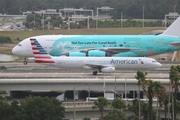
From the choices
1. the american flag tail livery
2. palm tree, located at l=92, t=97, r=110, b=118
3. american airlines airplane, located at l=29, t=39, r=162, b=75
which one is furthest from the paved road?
palm tree, located at l=92, t=97, r=110, b=118

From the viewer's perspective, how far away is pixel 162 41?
75.6 meters

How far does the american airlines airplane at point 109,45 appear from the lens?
75000 millimetres

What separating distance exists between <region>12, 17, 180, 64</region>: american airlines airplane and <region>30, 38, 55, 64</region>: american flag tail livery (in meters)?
3.14

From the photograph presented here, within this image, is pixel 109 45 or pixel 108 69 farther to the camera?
pixel 109 45

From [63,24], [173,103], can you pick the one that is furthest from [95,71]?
[63,24]

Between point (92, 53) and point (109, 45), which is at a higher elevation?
point (109, 45)

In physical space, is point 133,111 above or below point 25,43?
below

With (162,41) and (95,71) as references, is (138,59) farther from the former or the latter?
(162,41)

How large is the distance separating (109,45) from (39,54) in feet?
34.8

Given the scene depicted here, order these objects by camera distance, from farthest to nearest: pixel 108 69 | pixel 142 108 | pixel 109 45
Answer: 1. pixel 109 45
2. pixel 108 69
3. pixel 142 108

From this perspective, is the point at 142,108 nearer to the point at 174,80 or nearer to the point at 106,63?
the point at 174,80

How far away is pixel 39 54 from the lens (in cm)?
6888

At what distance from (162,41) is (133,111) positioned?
27.9 meters

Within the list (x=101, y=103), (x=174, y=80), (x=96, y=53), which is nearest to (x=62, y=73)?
(x=96, y=53)
